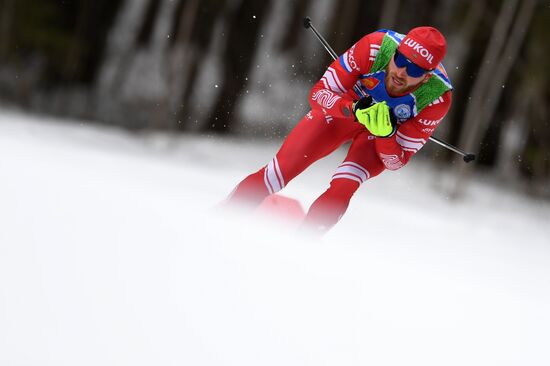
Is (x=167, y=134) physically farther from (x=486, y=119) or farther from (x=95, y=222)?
(x=95, y=222)

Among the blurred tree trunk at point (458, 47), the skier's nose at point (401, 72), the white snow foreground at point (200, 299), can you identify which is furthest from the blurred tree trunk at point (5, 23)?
the skier's nose at point (401, 72)

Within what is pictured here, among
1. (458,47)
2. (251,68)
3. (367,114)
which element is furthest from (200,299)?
(458,47)

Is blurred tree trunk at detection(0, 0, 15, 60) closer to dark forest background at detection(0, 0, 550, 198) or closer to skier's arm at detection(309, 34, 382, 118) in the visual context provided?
dark forest background at detection(0, 0, 550, 198)

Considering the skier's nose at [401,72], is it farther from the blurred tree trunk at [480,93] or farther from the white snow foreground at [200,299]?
the blurred tree trunk at [480,93]

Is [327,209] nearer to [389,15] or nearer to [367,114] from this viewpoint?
[367,114]

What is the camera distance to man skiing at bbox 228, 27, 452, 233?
13.2 ft

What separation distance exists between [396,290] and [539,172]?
1013cm

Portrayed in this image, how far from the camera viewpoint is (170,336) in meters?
2.09

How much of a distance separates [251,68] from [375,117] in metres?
9.34

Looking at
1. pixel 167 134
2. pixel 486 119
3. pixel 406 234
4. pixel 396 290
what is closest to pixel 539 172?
pixel 486 119

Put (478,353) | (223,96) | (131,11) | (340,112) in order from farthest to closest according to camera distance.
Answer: (131,11) < (223,96) < (340,112) < (478,353)

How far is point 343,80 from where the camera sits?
428cm

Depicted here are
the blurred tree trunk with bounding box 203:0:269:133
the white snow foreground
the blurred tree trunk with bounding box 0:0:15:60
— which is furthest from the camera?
the blurred tree trunk with bounding box 203:0:269:133

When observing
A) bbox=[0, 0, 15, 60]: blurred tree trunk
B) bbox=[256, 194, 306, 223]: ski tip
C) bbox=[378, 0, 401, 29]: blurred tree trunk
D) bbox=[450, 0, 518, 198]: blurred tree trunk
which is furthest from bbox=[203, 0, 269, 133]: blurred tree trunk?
bbox=[256, 194, 306, 223]: ski tip
